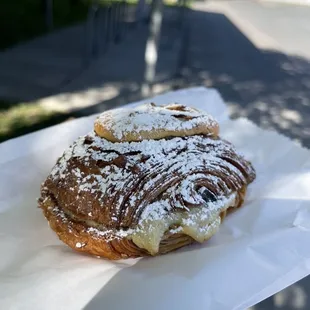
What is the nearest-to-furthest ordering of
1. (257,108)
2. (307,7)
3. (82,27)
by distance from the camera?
(257,108), (82,27), (307,7)

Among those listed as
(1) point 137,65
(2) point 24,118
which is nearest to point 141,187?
(2) point 24,118

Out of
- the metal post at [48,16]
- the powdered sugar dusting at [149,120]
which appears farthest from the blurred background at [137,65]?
the powdered sugar dusting at [149,120]

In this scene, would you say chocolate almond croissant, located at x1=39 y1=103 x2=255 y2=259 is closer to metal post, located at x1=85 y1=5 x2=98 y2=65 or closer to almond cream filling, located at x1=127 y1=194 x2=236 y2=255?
almond cream filling, located at x1=127 y1=194 x2=236 y2=255

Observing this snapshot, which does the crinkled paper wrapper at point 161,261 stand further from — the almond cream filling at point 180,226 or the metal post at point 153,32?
the metal post at point 153,32

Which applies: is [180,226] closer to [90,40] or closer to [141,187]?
[141,187]

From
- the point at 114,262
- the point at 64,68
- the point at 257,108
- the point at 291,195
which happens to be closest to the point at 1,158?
the point at 114,262

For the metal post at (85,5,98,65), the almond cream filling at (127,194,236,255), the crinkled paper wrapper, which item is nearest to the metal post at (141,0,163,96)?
the metal post at (85,5,98,65)

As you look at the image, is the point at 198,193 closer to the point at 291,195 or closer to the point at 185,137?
the point at 185,137
